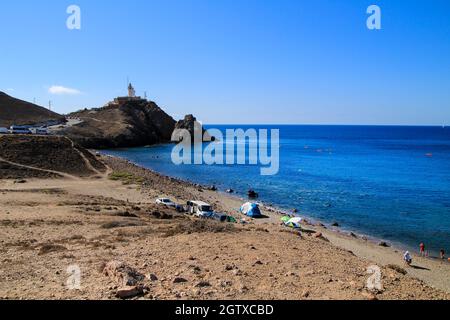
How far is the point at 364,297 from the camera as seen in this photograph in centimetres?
1376

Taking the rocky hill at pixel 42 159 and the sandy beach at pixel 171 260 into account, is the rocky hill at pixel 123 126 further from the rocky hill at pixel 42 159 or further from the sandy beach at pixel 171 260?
the sandy beach at pixel 171 260

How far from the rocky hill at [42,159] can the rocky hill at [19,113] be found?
5312 centimetres

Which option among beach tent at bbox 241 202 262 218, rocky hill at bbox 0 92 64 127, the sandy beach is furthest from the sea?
rocky hill at bbox 0 92 64 127

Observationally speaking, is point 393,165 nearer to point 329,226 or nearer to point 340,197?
point 340,197

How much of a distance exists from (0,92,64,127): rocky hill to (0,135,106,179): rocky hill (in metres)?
53.1

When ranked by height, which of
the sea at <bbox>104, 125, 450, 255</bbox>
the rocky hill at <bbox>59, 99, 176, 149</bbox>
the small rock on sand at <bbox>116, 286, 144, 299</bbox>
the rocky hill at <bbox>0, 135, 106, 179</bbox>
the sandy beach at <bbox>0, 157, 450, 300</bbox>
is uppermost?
the rocky hill at <bbox>59, 99, 176, 149</bbox>

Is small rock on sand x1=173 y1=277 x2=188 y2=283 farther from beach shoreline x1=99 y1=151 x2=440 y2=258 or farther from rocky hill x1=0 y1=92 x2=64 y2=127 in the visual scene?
rocky hill x1=0 y1=92 x2=64 y2=127

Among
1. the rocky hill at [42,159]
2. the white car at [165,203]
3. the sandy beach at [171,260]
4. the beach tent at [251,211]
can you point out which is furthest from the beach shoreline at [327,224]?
the rocky hill at [42,159]

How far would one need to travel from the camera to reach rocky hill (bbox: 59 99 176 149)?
406 feet

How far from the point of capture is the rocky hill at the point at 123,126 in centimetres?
12367

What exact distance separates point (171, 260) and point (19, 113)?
123m

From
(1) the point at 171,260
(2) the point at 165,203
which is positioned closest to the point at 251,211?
(2) the point at 165,203

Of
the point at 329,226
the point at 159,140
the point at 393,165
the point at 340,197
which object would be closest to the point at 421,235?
the point at 329,226
